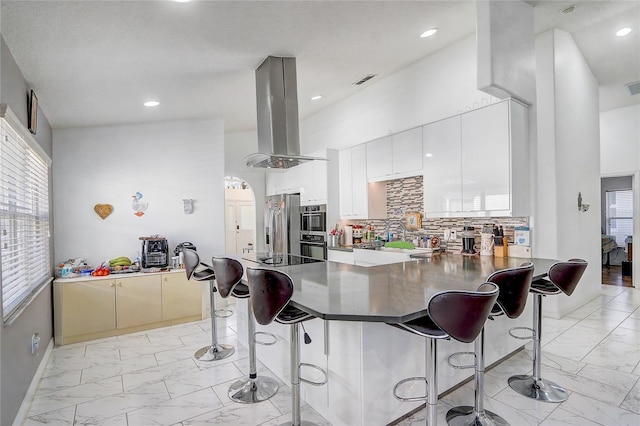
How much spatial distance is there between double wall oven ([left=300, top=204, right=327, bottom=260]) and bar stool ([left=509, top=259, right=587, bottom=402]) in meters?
3.05

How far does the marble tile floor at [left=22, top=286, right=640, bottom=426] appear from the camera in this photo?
2.24 m

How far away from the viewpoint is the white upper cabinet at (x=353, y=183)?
16.3 ft

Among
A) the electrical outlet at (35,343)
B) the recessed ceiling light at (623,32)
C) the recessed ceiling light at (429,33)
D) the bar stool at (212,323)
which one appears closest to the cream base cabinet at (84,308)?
the electrical outlet at (35,343)

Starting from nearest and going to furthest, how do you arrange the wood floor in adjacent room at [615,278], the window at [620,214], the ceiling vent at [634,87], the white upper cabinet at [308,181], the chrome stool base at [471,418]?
the chrome stool base at [471,418], the ceiling vent at [634,87], the white upper cabinet at [308,181], the wood floor in adjacent room at [615,278], the window at [620,214]

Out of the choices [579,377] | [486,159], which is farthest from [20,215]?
[579,377]

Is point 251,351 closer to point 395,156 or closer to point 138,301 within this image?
point 138,301

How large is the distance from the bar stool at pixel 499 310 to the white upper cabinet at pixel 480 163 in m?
1.55

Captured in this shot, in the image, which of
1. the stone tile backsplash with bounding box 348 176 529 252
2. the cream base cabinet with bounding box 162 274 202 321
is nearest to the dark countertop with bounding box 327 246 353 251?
the stone tile backsplash with bounding box 348 176 529 252

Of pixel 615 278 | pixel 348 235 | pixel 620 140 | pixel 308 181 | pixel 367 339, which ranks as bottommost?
pixel 615 278

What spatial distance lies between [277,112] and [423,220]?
2350mm

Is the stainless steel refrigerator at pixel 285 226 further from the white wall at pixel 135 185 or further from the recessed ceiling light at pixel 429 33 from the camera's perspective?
the recessed ceiling light at pixel 429 33

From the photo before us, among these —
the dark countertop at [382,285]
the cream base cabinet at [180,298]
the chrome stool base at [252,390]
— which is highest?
the dark countertop at [382,285]

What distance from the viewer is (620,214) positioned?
837cm

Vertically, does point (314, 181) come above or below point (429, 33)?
below
